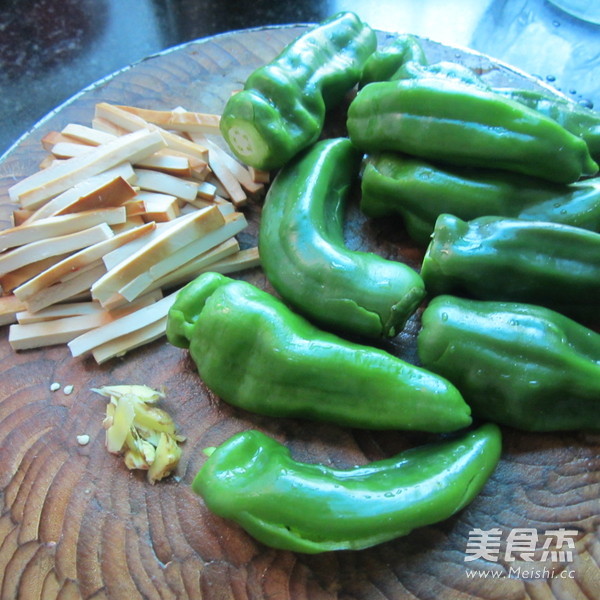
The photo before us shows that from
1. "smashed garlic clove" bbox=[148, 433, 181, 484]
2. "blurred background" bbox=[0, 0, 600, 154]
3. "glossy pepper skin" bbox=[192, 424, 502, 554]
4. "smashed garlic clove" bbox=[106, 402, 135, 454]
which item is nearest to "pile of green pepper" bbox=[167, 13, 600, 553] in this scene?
"glossy pepper skin" bbox=[192, 424, 502, 554]

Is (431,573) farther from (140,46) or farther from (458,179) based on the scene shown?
(140,46)

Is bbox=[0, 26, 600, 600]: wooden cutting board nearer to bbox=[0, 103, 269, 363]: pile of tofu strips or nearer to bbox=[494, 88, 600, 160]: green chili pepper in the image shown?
bbox=[0, 103, 269, 363]: pile of tofu strips

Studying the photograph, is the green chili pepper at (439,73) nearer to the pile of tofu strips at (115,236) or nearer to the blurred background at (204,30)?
the pile of tofu strips at (115,236)

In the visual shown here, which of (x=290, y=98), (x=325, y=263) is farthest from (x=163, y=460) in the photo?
(x=290, y=98)

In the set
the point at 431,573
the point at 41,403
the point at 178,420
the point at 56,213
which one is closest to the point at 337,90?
the point at 56,213

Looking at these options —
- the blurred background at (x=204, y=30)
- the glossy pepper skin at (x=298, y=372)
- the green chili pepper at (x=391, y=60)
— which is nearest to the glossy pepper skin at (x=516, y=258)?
the glossy pepper skin at (x=298, y=372)

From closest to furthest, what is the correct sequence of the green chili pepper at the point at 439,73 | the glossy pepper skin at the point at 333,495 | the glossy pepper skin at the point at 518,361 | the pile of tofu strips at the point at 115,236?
the glossy pepper skin at the point at 333,495 < the glossy pepper skin at the point at 518,361 < the pile of tofu strips at the point at 115,236 < the green chili pepper at the point at 439,73
